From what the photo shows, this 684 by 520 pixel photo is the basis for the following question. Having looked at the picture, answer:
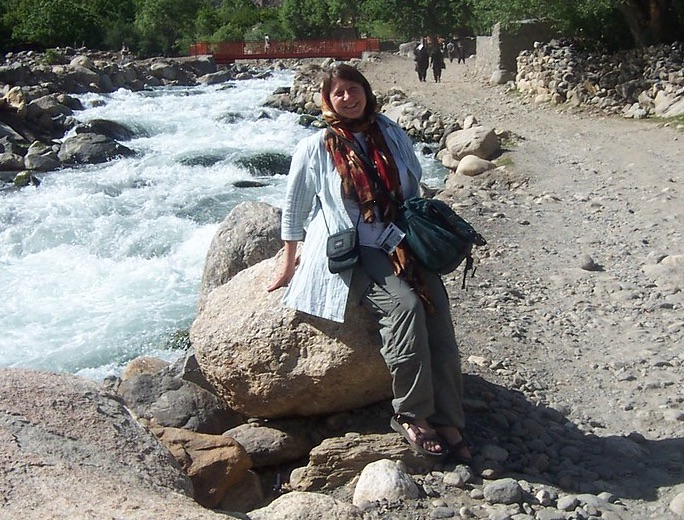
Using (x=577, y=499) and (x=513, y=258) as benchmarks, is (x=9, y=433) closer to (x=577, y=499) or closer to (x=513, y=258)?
(x=577, y=499)

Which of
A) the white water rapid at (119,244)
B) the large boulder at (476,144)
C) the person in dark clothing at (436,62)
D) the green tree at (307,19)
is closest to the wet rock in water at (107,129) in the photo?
the white water rapid at (119,244)

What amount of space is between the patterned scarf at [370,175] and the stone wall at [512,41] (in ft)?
56.7

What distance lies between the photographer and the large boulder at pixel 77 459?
2391 mm

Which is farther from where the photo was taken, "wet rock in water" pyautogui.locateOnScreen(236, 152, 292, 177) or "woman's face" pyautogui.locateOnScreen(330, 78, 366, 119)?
"wet rock in water" pyautogui.locateOnScreen(236, 152, 292, 177)

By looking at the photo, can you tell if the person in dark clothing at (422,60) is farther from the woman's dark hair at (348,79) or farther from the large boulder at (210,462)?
the large boulder at (210,462)

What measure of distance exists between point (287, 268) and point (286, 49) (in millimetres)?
43656

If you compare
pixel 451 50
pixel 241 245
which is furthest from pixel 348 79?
pixel 451 50

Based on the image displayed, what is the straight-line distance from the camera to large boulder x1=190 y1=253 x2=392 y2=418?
416cm

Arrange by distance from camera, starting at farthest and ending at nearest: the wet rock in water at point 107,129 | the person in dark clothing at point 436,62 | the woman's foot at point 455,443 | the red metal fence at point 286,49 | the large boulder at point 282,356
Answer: the red metal fence at point 286,49, the person in dark clothing at point 436,62, the wet rock in water at point 107,129, the large boulder at point 282,356, the woman's foot at point 455,443

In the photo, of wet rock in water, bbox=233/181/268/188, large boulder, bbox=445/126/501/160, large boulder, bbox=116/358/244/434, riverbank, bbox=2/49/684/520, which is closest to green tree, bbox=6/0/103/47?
wet rock in water, bbox=233/181/268/188

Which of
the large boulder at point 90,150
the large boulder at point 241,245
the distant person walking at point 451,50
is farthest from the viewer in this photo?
the distant person walking at point 451,50

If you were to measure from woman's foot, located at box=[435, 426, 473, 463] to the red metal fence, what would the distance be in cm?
3698

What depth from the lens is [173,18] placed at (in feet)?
172

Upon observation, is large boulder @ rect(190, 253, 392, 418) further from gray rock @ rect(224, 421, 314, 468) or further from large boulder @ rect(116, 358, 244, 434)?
large boulder @ rect(116, 358, 244, 434)
